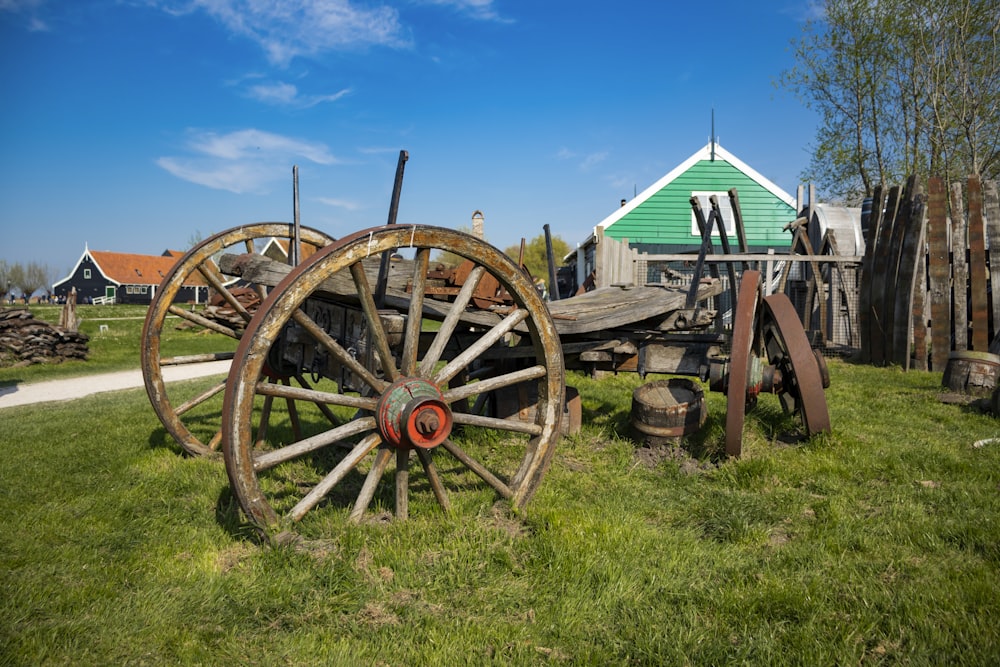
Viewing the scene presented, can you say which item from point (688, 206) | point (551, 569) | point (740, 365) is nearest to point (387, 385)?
point (551, 569)

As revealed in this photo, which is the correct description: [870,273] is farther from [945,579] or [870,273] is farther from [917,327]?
[945,579]

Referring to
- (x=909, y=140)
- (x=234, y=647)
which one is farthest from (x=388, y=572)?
(x=909, y=140)

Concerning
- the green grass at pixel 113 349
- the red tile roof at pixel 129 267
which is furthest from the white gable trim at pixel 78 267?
the green grass at pixel 113 349

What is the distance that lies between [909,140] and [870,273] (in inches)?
346

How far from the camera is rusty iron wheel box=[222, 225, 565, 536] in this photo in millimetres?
2598

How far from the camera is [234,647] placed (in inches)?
86.5

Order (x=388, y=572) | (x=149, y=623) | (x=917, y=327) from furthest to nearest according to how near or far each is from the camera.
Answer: (x=917, y=327), (x=388, y=572), (x=149, y=623)

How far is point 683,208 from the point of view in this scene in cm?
1691

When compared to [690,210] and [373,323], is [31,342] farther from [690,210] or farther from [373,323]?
[690,210]

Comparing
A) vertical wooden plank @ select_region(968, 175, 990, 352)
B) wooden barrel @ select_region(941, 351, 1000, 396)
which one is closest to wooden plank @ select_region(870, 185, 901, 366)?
vertical wooden plank @ select_region(968, 175, 990, 352)

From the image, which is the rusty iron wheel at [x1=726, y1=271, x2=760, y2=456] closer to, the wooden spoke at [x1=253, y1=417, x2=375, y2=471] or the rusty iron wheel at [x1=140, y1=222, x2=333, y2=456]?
the wooden spoke at [x1=253, y1=417, x2=375, y2=471]

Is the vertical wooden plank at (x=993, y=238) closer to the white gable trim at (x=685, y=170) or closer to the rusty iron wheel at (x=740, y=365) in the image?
the rusty iron wheel at (x=740, y=365)

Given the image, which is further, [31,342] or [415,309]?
[31,342]

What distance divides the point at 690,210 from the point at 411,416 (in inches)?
610
